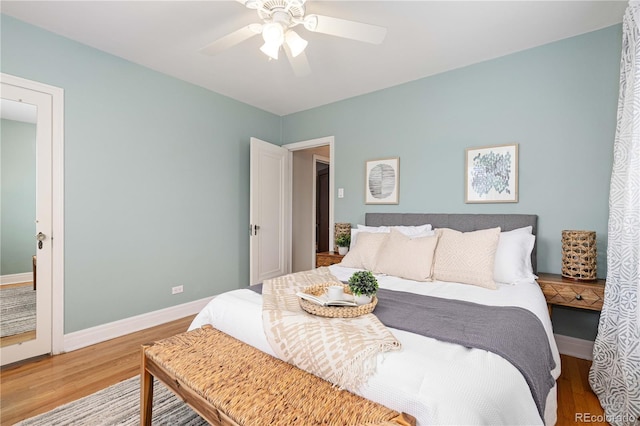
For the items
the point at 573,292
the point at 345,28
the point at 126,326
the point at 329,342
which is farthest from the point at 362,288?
the point at 126,326

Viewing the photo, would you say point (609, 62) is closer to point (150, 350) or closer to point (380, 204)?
point (380, 204)

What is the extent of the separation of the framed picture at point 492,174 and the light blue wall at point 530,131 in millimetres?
62

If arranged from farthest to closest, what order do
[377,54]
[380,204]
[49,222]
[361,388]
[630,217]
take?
[380,204]
[377,54]
[49,222]
[630,217]
[361,388]

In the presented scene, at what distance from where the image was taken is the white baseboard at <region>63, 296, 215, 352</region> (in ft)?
8.46

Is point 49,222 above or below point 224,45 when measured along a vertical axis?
below

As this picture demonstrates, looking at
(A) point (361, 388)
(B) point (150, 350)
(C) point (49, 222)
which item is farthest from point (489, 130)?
(C) point (49, 222)

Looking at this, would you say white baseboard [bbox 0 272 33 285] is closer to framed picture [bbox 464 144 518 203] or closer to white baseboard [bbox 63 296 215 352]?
white baseboard [bbox 63 296 215 352]

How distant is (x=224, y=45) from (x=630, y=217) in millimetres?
2733

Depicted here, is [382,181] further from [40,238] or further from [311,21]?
[40,238]

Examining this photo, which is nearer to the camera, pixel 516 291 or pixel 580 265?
pixel 516 291

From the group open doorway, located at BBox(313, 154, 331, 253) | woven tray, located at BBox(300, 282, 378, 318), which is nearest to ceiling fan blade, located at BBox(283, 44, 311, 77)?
woven tray, located at BBox(300, 282, 378, 318)

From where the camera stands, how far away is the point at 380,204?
3535 mm

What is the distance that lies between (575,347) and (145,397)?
10.3 ft

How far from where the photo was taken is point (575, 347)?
8.09 ft
